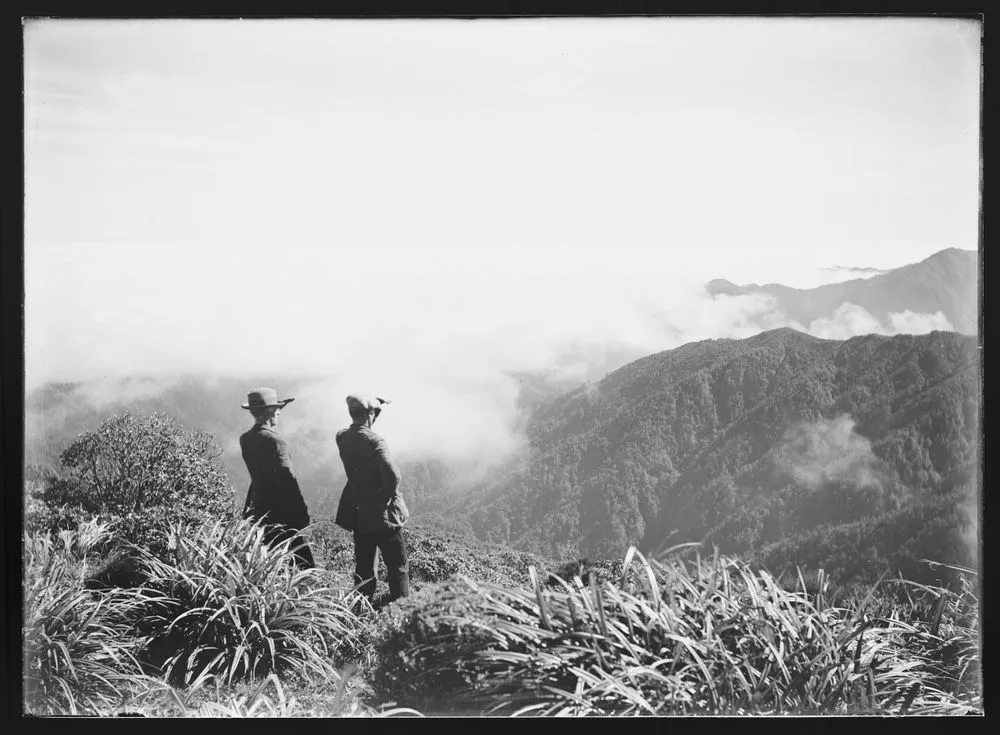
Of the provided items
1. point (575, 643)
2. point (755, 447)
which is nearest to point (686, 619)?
point (575, 643)

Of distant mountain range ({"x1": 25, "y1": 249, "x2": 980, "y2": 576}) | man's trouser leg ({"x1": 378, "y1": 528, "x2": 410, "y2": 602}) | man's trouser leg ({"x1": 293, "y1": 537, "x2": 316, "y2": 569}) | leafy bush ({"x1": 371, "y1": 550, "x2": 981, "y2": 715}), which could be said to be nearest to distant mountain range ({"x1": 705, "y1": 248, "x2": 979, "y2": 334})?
distant mountain range ({"x1": 25, "y1": 249, "x2": 980, "y2": 576})

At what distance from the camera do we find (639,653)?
5.09 m

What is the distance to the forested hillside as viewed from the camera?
6.07 meters

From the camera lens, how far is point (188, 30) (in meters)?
6.02

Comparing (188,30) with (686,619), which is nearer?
(686,619)

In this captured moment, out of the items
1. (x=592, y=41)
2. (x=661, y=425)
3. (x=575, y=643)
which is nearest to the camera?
(x=575, y=643)

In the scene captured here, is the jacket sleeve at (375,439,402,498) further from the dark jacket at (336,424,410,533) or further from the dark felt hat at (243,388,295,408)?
the dark felt hat at (243,388,295,408)

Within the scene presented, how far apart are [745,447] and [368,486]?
7.99 feet

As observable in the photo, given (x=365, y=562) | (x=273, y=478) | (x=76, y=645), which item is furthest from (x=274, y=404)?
(x=76, y=645)

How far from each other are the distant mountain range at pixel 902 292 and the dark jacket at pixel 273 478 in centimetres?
292

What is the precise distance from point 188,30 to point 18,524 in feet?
10.6

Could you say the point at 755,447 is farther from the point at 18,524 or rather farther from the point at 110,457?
the point at 18,524

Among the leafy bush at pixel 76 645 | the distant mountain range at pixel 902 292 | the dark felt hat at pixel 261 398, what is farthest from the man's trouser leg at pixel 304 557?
the distant mountain range at pixel 902 292

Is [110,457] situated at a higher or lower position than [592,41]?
lower
